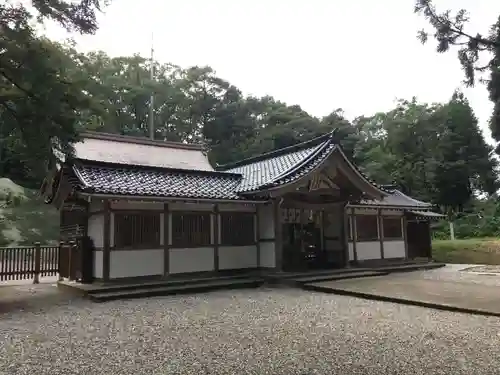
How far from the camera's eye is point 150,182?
10.5 meters

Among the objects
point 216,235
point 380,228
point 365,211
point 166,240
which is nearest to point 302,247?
point 365,211

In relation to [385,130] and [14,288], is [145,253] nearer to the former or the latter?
[14,288]

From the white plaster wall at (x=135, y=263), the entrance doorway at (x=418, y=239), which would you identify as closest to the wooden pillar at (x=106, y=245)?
the white plaster wall at (x=135, y=263)

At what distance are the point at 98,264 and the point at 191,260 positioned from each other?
2214 mm

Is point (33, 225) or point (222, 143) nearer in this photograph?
point (33, 225)

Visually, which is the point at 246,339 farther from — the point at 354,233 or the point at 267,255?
the point at 354,233

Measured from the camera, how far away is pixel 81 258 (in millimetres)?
10031

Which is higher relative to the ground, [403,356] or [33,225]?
[33,225]

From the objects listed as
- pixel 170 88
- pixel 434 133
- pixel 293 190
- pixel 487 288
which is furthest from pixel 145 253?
pixel 170 88

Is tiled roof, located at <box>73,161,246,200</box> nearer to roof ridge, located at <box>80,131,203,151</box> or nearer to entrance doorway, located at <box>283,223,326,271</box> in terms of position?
entrance doorway, located at <box>283,223,326,271</box>

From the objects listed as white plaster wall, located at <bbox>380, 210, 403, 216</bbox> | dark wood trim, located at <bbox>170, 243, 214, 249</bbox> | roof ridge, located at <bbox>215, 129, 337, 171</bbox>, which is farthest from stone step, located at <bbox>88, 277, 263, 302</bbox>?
white plaster wall, located at <bbox>380, 210, 403, 216</bbox>

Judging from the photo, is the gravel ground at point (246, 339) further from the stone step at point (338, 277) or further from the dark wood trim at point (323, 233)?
the dark wood trim at point (323, 233)

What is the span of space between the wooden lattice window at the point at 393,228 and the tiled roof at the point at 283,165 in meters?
4.03

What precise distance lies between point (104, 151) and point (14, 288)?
5.59m
